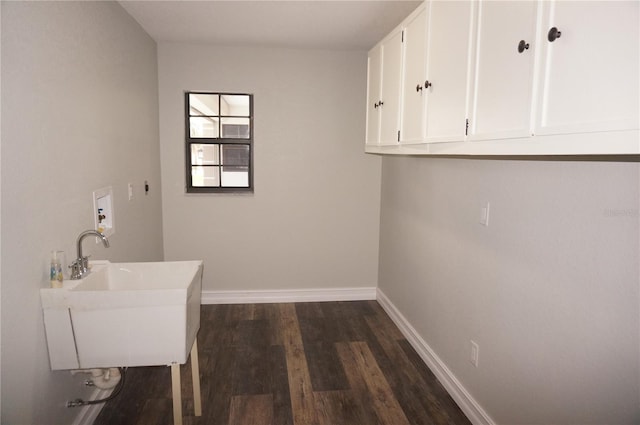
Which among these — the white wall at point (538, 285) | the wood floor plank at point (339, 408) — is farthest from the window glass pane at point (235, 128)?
the wood floor plank at point (339, 408)

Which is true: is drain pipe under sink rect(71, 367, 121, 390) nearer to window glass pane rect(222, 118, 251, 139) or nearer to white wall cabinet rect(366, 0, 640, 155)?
white wall cabinet rect(366, 0, 640, 155)

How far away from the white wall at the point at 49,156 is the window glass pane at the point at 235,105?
1.17m

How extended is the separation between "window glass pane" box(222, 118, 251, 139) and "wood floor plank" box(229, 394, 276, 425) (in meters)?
2.37

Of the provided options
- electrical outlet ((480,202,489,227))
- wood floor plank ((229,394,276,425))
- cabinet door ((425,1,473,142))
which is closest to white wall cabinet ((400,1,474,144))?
cabinet door ((425,1,473,142))

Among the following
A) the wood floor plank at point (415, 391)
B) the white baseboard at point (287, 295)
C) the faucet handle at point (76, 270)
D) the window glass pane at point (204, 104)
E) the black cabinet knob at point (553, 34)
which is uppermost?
the window glass pane at point (204, 104)

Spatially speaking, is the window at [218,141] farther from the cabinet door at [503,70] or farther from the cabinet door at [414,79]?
the cabinet door at [503,70]

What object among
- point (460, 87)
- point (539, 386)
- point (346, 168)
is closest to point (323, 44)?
point (346, 168)

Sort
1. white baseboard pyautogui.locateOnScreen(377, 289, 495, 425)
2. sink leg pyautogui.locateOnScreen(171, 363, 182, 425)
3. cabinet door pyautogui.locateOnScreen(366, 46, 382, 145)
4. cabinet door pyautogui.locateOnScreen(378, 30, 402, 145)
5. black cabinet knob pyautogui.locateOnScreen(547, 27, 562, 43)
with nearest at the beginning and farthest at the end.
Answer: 1. black cabinet knob pyautogui.locateOnScreen(547, 27, 562, 43)
2. sink leg pyautogui.locateOnScreen(171, 363, 182, 425)
3. white baseboard pyautogui.locateOnScreen(377, 289, 495, 425)
4. cabinet door pyautogui.locateOnScreen(378, 30, 402, 145)
5. cabinet door pyautogui.locateOnScreen(366, 46, 382, 145)

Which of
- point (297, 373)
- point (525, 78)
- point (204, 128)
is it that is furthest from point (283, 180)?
point (525, 78)

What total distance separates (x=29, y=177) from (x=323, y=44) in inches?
108

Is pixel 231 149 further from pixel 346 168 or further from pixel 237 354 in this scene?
pixel 237 354

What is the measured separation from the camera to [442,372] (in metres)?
2.79

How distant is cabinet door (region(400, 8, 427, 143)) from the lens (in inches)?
90.6

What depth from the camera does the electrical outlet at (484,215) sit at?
226 centimetres
